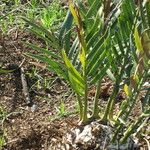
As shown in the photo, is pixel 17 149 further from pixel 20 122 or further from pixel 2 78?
pixel 2 78

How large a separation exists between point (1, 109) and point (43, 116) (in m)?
0.16

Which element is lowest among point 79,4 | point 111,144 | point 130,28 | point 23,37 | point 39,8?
point 111,144

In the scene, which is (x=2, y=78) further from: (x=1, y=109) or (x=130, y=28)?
(x=130, y=28)

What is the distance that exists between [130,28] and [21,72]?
760 millimetres

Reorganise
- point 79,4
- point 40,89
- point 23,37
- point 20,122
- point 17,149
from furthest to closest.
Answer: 1. point 23,37
2. point 40,89
3. point 20,122
4. point 17,149
5. point 79,4

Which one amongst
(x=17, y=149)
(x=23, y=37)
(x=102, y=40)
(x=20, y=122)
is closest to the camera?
(x=102, y=40)

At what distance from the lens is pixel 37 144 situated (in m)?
1.56

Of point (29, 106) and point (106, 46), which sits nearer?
point (106, 46)

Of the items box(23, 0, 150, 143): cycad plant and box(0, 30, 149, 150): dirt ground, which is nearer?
box(23, 0, 150, 143): cycad plant

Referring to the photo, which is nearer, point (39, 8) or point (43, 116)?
point (43, 116)

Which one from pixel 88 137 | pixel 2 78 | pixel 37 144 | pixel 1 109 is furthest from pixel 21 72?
pixel 88 137

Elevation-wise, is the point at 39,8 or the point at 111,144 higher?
the point at 39,8

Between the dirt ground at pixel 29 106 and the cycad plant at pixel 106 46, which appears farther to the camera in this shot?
the dirt ground at pixel 29 106

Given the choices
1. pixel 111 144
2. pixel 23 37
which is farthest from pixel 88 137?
pixel 23 37
